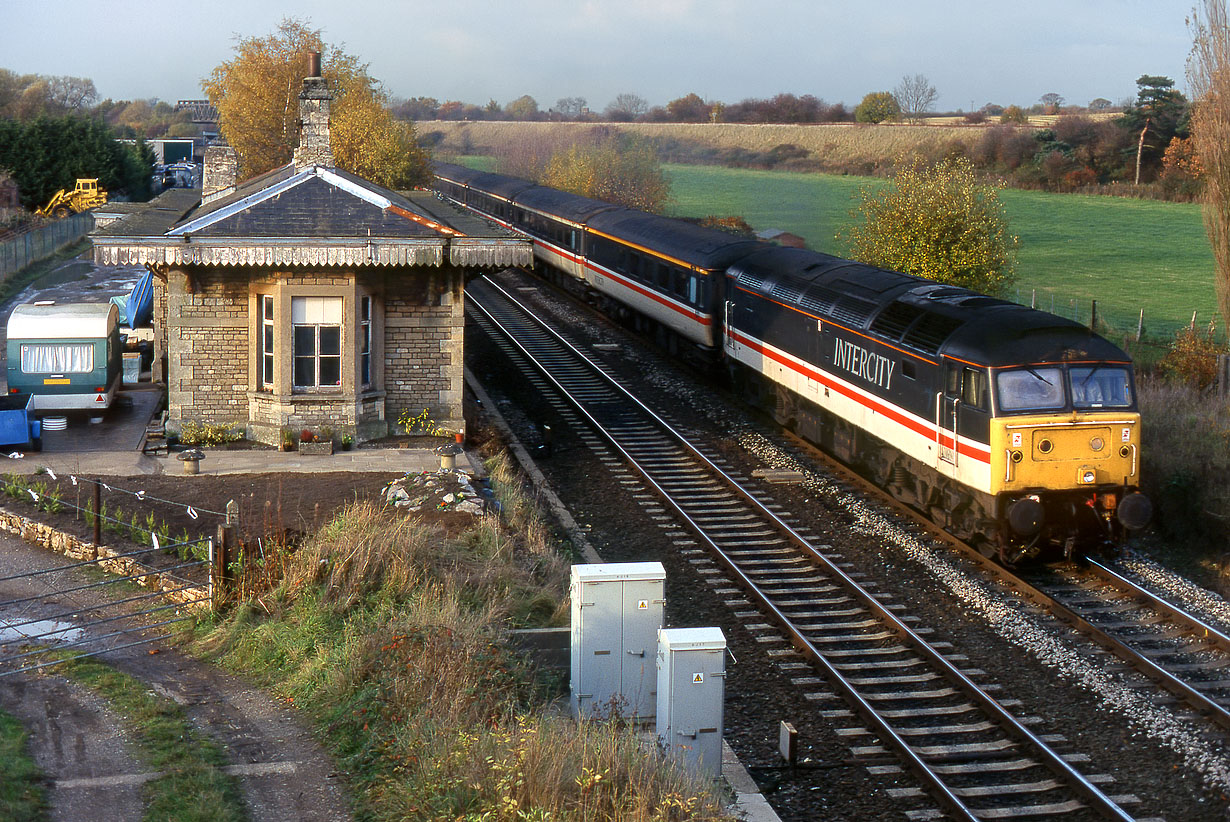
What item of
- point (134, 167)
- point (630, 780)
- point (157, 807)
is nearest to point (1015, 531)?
point (630, 780)

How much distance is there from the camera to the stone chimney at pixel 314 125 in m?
21.7

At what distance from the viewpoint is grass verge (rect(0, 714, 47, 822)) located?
7844 mm

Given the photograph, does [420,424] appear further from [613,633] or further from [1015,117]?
[1015,117]

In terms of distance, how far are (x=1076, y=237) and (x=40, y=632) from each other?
49206mm

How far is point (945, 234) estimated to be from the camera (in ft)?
91.0

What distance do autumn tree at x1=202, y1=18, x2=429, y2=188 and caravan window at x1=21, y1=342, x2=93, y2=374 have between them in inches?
986

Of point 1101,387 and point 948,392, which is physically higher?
point 1101,387

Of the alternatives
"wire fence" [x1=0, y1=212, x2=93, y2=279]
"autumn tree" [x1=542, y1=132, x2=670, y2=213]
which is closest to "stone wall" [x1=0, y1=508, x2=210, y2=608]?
"wire fence" [x1=0, y1=212, x2=93, y2=279]

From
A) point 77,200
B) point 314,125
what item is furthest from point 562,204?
point 77,200

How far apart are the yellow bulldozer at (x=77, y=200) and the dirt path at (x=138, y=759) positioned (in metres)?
51.0

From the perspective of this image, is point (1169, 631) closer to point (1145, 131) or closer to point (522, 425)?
point (522, 425)

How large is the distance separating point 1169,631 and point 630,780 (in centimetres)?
764

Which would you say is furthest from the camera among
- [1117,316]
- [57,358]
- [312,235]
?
[1117,316]

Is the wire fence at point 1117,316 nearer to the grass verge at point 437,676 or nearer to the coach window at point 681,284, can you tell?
the coach window at point 681,284
